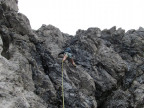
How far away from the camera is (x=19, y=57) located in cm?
1491

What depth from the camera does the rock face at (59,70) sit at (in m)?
12.8

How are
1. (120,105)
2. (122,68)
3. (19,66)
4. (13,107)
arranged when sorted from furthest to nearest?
1. (122,68)
2. (120,105)
3. (19,66)
4. (13,107)

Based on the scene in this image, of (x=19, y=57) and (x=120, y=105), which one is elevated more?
(x=19, y=57)

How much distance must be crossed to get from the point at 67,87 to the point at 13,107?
5.49 meters

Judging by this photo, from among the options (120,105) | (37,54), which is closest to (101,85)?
(120,105)

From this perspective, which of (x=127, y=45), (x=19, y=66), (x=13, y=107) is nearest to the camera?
(x=13, y=107)

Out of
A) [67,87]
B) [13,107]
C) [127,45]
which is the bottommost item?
[13,107]

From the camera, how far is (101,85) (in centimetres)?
1756

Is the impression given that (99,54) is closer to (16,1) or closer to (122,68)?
(122,68)

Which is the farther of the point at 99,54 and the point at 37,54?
the point at 99,54

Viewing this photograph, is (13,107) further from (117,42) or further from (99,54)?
(117,42)

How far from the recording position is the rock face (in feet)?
42.0

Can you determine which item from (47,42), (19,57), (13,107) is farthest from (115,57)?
(13,107)

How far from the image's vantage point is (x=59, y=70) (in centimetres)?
1652
